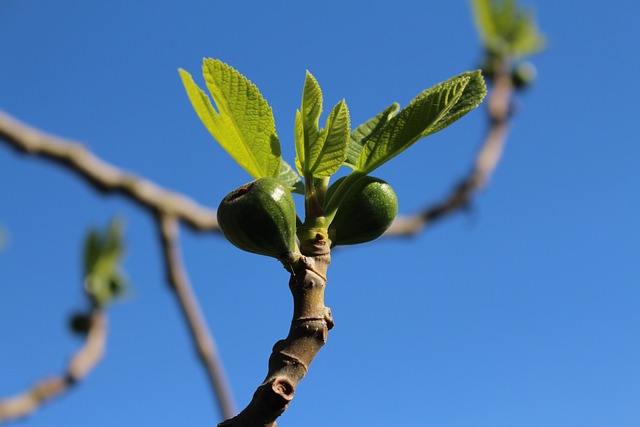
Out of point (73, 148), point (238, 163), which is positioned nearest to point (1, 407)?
point (73, 148)

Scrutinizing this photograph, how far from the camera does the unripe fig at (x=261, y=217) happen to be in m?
1.31

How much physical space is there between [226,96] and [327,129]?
0.20m

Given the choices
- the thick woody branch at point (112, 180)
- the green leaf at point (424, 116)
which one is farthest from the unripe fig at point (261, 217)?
the thick woody branch at point (112, 180)

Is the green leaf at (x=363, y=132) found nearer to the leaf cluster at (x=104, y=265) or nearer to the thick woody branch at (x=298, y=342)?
the thick woody branch at (x=298, y=342)

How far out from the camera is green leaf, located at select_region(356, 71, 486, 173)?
1.30 metres

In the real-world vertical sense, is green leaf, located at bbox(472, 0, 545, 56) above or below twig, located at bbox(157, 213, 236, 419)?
above

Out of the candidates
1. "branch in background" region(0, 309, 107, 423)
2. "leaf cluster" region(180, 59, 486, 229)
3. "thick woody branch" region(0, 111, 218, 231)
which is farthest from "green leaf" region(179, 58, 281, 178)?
"branch in background" region(0, 309, 107, 423)

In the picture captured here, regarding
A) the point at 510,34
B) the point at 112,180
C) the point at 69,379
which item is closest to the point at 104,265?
the point at 69,379

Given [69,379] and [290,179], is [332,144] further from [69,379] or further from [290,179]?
[69,379]

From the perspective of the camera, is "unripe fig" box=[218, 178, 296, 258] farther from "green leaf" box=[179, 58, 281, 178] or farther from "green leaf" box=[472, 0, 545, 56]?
"green leaf" box=[472, 0, 545, 56]

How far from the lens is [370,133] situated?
1.52 m

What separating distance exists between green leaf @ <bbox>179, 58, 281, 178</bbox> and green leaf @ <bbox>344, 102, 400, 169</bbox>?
16cm

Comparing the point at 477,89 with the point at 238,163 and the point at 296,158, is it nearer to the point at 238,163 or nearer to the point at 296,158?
the point at 296,158

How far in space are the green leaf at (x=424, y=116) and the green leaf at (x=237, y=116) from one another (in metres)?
0.18
